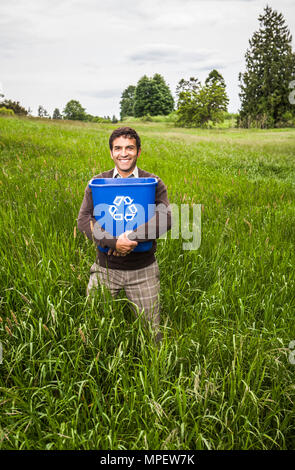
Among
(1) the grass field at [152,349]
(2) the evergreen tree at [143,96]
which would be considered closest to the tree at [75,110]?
(2) the evergreen tree at [143,96]

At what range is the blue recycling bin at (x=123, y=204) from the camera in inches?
61.6

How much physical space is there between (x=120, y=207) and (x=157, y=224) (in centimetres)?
26

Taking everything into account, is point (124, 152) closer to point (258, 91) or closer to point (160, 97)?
point (258, 91)

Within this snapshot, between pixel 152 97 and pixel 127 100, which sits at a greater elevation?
pixel 127 100

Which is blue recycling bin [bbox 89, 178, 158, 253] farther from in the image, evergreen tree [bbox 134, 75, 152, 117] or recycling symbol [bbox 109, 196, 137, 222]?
evergreen tree [bbox 134, 75, 152, 117]

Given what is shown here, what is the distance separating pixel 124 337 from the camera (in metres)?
1.73

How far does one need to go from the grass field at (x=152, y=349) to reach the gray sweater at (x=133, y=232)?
0.27m

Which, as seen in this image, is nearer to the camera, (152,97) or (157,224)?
(157,224)

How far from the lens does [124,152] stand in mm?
1840

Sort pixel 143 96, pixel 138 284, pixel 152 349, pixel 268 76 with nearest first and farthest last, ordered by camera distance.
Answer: pixel 152 349 → pixel 138 284 → pixel 268 76 → pixel 143 96

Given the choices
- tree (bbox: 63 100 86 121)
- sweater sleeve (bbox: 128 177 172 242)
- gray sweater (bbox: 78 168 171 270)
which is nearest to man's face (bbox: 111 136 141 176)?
gray sweater (bbox: 78 168 171 270)

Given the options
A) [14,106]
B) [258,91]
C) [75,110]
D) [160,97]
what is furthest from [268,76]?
[75,110]

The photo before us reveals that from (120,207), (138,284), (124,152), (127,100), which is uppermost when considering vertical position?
(127,100)
